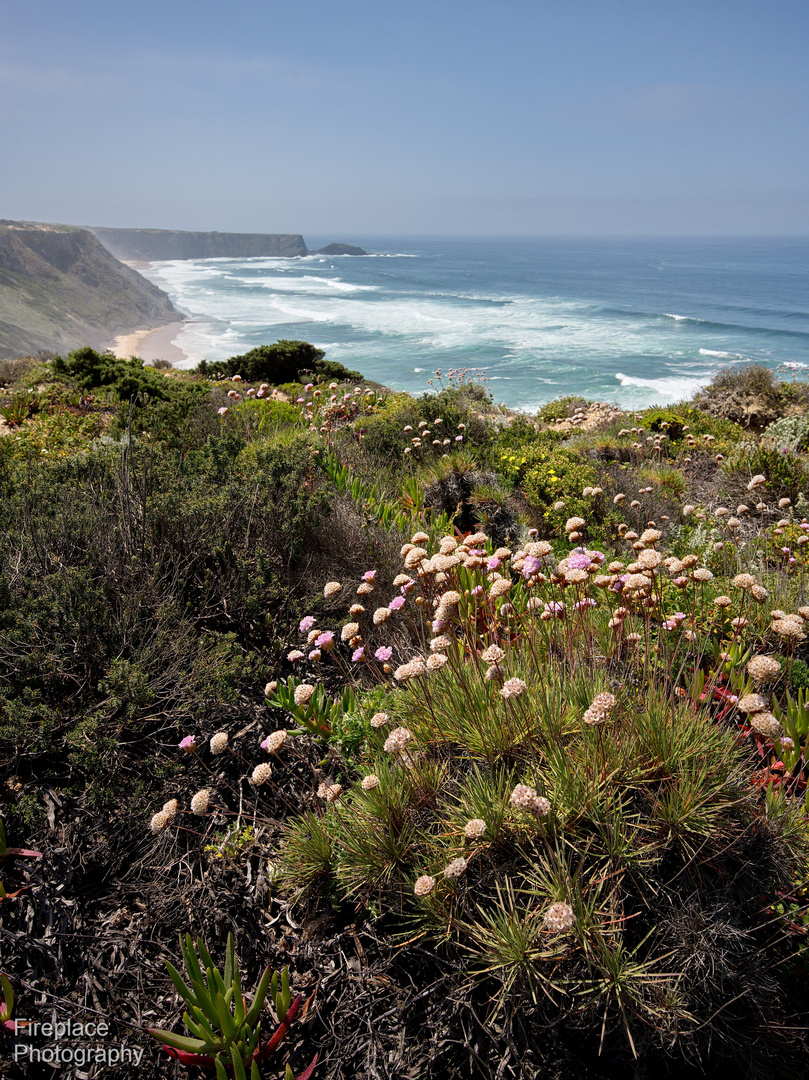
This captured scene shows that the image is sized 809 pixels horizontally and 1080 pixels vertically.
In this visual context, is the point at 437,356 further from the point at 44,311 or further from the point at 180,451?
the point at 44,311

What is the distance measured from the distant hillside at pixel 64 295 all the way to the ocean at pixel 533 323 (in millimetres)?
6494

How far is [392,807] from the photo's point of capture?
2.32 meters

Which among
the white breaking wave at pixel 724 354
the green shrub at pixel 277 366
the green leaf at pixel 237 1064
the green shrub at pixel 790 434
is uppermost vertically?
the white breaking wave at pixel 724 354

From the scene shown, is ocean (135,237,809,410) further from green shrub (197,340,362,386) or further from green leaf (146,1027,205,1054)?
green leaf (146,1027,205,1054)

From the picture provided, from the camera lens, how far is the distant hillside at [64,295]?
1988 inches

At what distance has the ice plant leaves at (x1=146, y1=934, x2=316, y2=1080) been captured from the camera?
1.86 meters

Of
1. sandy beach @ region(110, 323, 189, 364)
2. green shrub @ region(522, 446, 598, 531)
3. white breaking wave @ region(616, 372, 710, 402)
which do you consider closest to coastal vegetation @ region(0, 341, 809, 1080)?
green shrub @ region(522, 446, 598, 531)

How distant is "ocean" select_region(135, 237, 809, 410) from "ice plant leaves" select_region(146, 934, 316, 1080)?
1848cm

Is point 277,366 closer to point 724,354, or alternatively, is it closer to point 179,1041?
point 179,1041

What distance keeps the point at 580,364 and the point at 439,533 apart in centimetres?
3607

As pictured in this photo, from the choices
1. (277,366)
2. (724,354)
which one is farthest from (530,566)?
(724,354)

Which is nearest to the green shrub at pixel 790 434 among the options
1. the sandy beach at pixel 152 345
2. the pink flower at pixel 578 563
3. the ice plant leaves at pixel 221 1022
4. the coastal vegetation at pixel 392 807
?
the coastal vegetation at pixel 392 807

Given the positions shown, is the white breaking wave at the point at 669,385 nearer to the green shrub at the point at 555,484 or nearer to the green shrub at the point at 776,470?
the green shrub at the point at 776,470

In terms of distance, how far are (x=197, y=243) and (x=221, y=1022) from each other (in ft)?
625
